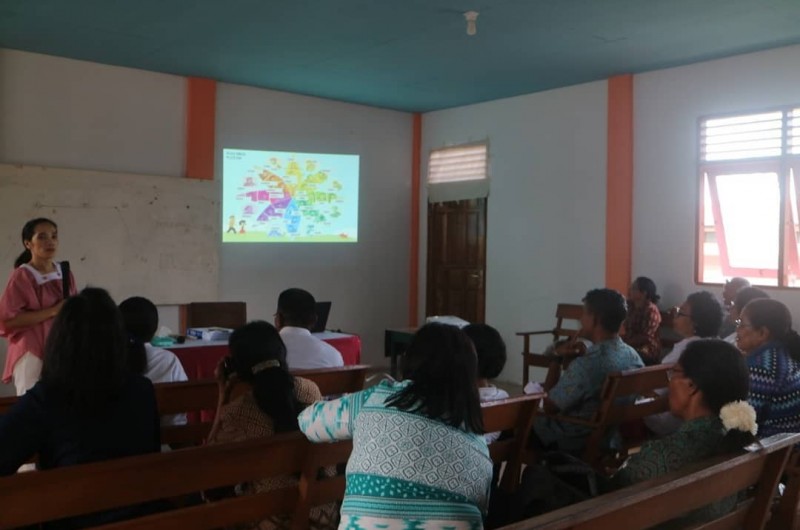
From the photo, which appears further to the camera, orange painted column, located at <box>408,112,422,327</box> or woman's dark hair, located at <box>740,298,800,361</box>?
orange painted column, located at <box>408,112,422,327</box>

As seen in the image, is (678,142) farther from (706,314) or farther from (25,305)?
(25,305)

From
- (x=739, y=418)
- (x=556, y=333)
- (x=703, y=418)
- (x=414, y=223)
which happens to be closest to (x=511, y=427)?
(x=703, y=418)

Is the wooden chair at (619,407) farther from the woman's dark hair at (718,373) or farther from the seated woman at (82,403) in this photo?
the seated woman at (82,403)

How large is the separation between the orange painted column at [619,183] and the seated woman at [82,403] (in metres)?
5.09

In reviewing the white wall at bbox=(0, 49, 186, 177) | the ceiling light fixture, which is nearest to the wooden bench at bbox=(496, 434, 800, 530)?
the ceiling light fixture

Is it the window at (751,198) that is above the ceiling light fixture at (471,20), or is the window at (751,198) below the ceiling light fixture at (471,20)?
below

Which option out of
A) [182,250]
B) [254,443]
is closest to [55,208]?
[182,250]

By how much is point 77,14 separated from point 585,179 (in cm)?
426

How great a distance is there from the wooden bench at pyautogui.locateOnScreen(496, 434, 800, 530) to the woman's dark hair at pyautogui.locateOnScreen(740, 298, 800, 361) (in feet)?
3.43

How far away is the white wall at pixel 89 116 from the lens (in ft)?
18.8

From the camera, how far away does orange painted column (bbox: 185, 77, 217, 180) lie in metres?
6.57

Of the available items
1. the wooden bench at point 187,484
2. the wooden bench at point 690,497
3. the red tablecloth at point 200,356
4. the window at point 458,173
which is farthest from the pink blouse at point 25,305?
the window at point 458,173

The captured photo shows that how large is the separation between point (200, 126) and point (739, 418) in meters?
5.67

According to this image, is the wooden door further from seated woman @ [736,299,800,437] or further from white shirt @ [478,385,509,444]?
white shirt @ [478,385,509,444]
